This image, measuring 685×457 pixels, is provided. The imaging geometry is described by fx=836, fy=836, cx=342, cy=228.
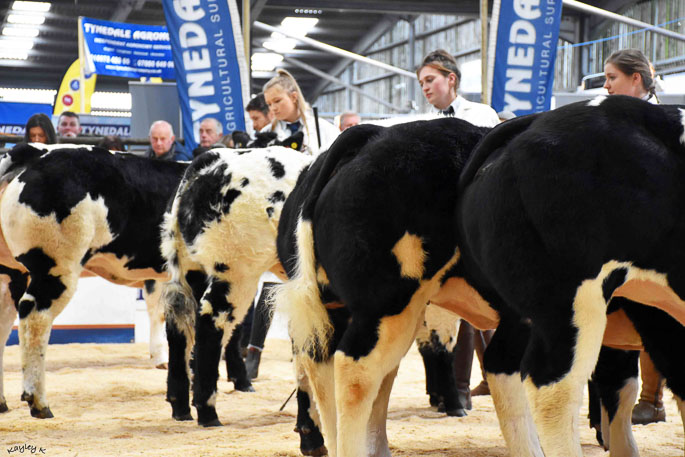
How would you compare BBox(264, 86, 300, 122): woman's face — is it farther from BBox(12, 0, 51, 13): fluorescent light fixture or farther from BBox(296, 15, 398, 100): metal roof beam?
BBox(296, 15, 398, 100): metal roof beam

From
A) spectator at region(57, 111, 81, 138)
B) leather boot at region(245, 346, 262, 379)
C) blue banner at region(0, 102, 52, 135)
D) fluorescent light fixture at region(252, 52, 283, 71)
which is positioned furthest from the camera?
fluorescent light fixture at region(252, 52, 283, 71)

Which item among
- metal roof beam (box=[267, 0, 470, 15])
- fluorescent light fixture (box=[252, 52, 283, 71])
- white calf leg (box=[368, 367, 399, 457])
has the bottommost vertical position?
white calf leg (box=[368, 367, 399, 457])

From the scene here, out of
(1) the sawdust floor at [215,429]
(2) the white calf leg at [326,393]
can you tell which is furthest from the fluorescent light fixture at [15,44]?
(2) the white calf leg at [326,393]

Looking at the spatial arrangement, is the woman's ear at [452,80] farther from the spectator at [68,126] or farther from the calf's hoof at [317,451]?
the spectator at [68,126]

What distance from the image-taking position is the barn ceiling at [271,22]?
63.4 ft

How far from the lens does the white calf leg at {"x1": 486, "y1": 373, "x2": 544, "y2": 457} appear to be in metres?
3.27

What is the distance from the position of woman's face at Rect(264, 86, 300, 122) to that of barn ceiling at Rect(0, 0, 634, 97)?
44.1 ft

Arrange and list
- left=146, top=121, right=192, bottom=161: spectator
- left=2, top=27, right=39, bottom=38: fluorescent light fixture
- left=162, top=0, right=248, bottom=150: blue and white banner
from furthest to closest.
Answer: left=2, top=27, right=39, bottom=38: fluorescent light fixture, left=162, top=0, right=248, bottom=150: blue and white banner, left=146, top=121, right=192, bottom=161: spectator

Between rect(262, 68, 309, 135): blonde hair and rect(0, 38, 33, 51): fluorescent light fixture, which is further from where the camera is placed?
rect(0, 38, 33, 51): fluorescent light fixture

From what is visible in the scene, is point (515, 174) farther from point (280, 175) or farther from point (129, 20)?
point (129, 20)

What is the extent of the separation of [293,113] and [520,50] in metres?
5.53

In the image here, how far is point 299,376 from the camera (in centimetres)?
411

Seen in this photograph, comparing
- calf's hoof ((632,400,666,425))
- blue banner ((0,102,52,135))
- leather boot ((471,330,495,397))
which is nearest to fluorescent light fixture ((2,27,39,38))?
blue banner ((0,102,52,135))

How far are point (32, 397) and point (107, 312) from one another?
14.7ft
